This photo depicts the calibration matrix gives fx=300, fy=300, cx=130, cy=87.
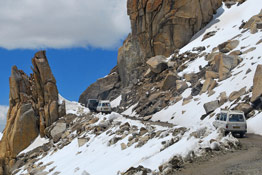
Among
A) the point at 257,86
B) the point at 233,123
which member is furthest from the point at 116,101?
the point at 233,123

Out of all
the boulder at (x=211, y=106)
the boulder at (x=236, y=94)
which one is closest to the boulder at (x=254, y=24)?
the boulder at (x=236, y=94)

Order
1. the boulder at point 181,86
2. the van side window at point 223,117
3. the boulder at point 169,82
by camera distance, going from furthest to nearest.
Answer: the boulder at point 169,82, the boulder at point 181,86, the van side window at point 223,117

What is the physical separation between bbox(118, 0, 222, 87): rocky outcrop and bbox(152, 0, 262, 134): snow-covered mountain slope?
9.59ft

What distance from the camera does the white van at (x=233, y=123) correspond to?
18781 millimetres

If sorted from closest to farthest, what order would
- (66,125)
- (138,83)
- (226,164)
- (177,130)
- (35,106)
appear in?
(226,164) < (177,130) < (66,125) < (35,106) < (138,83)

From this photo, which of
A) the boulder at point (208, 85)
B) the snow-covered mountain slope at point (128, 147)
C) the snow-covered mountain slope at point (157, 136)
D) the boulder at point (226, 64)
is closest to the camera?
the snow-covered mountain slope at point (128, 147)

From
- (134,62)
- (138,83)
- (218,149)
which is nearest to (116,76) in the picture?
(134,62)

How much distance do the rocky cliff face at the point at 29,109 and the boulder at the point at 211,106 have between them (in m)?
25.9

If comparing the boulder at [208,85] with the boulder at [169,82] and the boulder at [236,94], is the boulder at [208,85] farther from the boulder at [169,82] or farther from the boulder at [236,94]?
the boulder at [169,82]

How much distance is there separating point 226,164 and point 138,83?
141 ft

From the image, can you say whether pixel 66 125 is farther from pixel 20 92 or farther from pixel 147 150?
pixel 147 150

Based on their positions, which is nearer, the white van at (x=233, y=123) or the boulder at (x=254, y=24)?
the white van at (x=233, y=123)

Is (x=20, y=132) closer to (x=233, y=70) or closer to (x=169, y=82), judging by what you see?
(x=169, y=82)

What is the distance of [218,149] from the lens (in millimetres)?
12570
